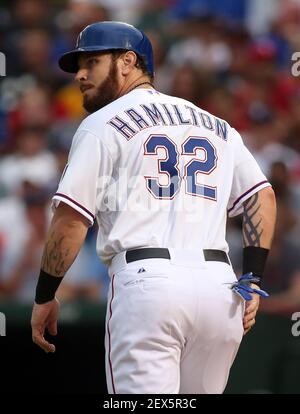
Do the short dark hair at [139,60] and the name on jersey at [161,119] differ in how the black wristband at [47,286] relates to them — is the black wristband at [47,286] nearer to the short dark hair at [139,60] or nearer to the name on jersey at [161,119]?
the name on jersey at [161,119]

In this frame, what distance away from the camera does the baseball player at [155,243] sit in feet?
10.7

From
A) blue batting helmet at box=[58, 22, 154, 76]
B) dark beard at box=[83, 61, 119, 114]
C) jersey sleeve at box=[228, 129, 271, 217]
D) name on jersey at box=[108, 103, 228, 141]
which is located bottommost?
jersey sleeve at box=[228, 129, 271, 217]

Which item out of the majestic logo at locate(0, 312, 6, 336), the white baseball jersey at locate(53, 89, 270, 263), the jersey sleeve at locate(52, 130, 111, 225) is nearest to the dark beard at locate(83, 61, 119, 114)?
the white baseball jersey at locate(53, 89, 270, 263)

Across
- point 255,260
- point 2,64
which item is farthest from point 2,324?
point 2,64

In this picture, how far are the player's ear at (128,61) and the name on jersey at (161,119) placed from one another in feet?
0.78

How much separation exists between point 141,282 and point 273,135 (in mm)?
4299

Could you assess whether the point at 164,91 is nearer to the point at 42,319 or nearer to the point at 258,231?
the point at 258,231

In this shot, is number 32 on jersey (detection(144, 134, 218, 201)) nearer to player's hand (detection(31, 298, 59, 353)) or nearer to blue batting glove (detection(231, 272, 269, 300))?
blue batting glove (detection(231, 272, 269, 300))

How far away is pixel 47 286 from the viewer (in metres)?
3.45

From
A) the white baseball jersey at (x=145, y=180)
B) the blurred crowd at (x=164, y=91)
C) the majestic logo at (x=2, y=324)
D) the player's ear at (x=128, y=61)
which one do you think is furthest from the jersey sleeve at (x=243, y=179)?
the blurred crowd at (x=164, y=91)

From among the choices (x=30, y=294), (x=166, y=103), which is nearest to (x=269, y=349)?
(x=30, y=294)

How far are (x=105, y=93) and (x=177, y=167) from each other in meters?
0.52

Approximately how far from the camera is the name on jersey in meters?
3.47

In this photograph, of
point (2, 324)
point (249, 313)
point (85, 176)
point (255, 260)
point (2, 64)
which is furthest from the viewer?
point (2, 64)
